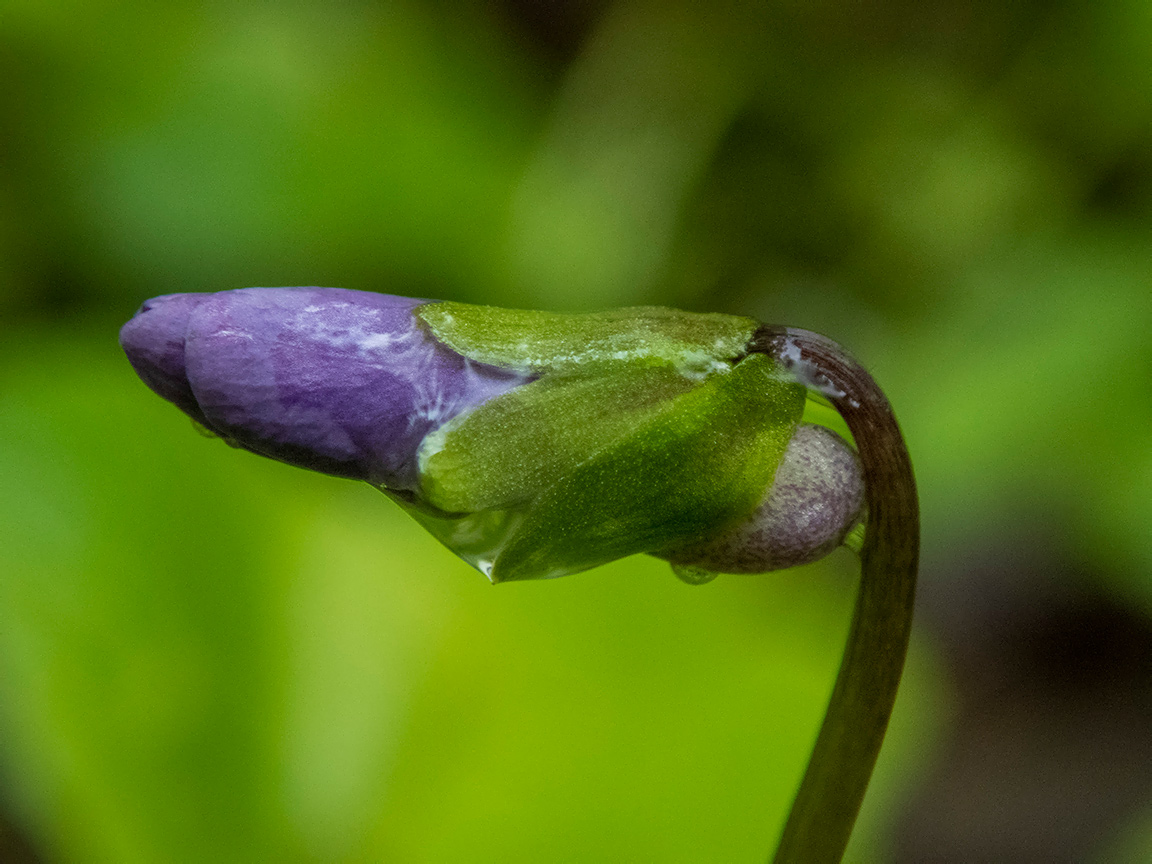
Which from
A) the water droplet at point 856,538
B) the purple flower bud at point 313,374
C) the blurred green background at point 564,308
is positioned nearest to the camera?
the purple flower bud at point 313,374

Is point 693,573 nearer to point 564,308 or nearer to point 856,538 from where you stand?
point 856,538

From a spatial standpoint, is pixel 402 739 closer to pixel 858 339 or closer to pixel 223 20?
pixel 858 339

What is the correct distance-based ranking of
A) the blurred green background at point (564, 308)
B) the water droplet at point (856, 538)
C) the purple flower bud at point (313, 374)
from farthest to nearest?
the blurred green background at point (564, 308) → the water droplet at point (856, 538) → the purple flower bud at point (313, 374)

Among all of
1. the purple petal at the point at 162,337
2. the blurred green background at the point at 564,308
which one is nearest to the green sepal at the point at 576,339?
the purple petal at the point at 162,337

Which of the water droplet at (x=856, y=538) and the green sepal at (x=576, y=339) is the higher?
the green sepal at (x=576, y=339)

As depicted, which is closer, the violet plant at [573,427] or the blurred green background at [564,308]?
the violet plant at [573,427]

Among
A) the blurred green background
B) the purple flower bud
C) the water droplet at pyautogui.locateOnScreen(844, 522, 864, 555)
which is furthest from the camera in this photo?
the blurred green background

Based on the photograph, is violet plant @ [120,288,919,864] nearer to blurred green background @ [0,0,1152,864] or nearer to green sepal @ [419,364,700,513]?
green sepal @ [419,364,700,513]

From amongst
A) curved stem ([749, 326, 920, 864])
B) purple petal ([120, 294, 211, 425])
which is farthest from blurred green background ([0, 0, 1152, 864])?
purple petal ([120, 294, 211, 425])

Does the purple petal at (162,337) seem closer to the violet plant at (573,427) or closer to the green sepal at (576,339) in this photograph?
the violet plant at (573,427)
